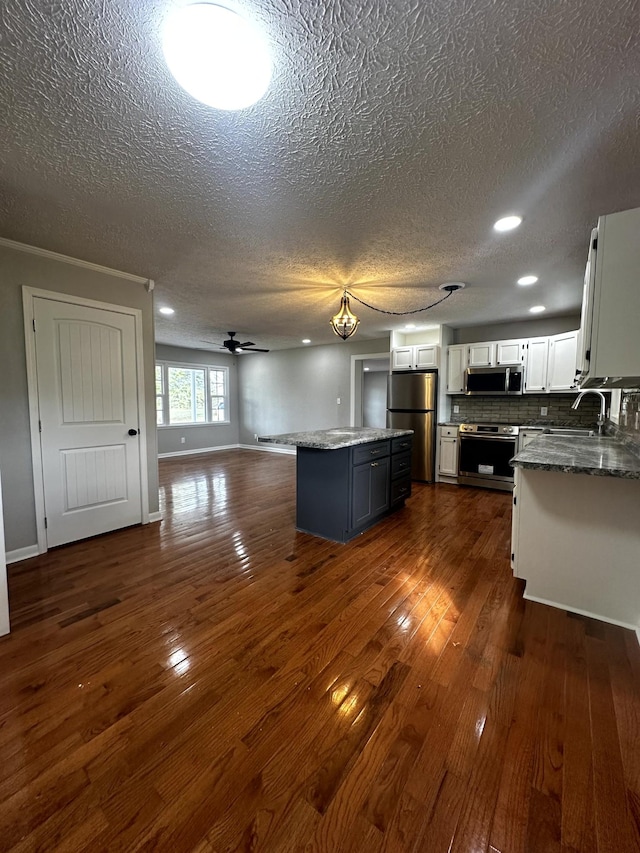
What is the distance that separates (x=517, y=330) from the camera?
508 centimetres

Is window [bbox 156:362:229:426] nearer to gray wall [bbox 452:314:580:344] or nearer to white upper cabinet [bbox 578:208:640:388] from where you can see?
gray wall [bbox 452:314:580:344]

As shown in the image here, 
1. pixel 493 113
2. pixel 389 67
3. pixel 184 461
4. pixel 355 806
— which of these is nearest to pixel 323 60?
pixel 389 67

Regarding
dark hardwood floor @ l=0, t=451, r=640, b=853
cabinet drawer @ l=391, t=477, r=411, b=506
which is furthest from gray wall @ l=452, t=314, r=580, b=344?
dark hardwood floor @ l=0, t=451, r=640, b=853

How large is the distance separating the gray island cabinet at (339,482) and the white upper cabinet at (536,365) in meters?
2.42

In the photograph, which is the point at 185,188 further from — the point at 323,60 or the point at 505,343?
the point at 505,343

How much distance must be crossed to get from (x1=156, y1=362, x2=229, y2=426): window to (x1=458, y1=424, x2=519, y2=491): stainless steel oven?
5.60 m

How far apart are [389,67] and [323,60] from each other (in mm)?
230

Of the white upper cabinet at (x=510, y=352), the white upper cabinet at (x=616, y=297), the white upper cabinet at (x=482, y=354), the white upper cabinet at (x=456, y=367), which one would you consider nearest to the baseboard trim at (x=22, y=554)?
the white upper cabinet at (x=616, y=297)

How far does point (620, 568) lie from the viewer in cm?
196

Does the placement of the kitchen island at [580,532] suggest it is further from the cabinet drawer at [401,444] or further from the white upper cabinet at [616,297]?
the cabinet drawer at [401,444]

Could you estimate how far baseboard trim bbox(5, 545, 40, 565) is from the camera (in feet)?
8.82

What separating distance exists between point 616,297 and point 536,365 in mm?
3516

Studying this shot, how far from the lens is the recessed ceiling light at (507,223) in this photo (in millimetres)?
2197

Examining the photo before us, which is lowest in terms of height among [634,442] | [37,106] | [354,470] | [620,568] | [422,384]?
[620,568]
